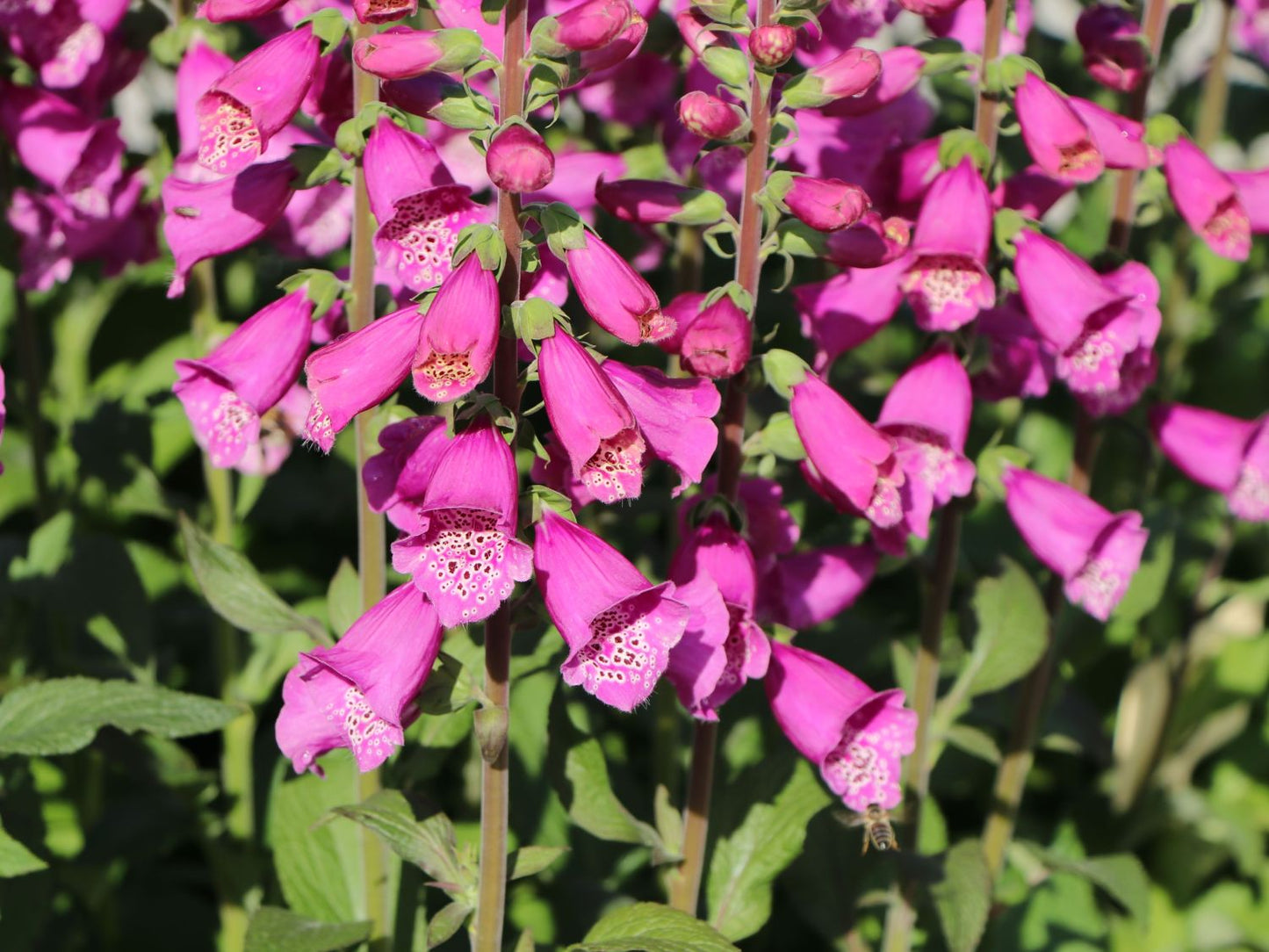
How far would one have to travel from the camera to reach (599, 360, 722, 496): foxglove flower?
1.50 m

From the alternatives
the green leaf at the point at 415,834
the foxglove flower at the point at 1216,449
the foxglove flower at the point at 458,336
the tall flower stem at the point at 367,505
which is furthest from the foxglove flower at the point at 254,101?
the foxglove flower at the point at 1216,449

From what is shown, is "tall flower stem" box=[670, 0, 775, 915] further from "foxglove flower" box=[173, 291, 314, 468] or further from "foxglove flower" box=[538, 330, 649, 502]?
"foxglove flower" box=[173, 291, 314, 468]

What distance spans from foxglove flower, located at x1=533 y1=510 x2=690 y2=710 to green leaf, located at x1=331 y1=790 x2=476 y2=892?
302 millimetres

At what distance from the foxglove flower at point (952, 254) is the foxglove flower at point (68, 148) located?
1.16m

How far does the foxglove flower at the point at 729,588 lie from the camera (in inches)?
63.4

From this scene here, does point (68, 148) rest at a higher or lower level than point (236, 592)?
higher

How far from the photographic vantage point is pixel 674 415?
1525 millimetres

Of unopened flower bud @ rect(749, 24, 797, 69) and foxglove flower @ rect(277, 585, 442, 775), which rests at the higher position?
unopened flower bud @ rect(749, 24, 797, 69)

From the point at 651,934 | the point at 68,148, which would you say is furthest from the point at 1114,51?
the point at 68,148

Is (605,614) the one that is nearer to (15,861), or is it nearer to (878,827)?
(878,827)

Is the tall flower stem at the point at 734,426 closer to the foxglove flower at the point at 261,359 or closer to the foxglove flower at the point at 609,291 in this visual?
the foxglove flower at the point at 609,291

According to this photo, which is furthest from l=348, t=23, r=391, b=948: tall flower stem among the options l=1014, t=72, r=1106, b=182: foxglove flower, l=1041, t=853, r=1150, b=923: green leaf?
l=1041, t=853, r=1150, b=923: green leaf

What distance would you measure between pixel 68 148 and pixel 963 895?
1610mm

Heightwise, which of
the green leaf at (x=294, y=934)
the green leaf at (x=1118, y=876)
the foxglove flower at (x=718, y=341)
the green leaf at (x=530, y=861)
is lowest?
the green leaf at (x=1118, y=876)
